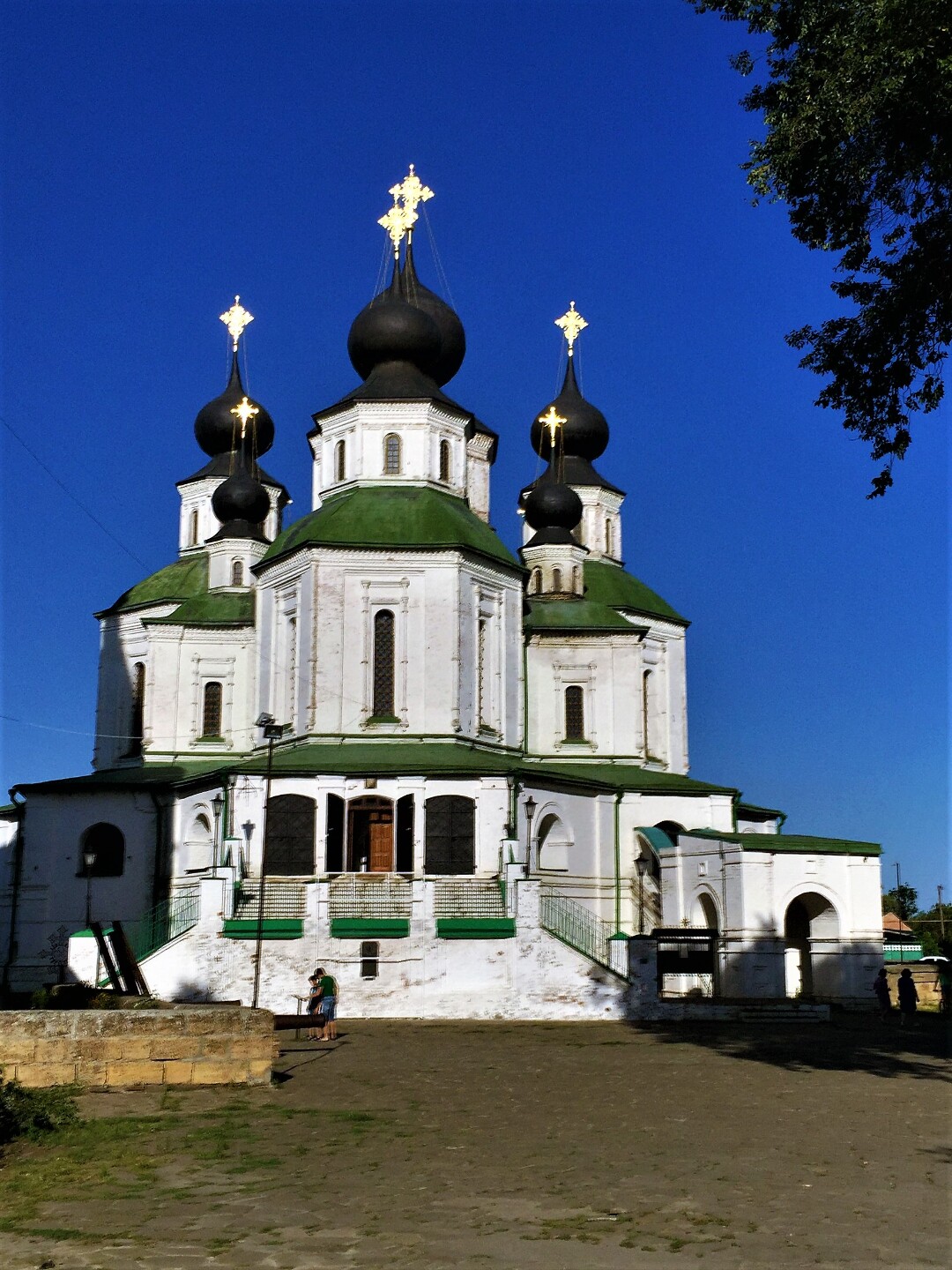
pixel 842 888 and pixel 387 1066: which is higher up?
pixel 842 888

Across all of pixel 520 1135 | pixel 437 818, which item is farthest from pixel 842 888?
pixel 520 1135

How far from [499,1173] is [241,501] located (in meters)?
30.3

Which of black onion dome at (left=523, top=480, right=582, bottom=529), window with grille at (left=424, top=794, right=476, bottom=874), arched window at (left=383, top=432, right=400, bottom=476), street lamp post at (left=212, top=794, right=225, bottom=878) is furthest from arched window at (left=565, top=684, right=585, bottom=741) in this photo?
street lamp post at (left=212, top=794, right=225, bottom=878)

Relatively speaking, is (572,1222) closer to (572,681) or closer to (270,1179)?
(270,1179)

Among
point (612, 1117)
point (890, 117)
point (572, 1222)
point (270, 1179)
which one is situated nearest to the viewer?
point (572, 1222)

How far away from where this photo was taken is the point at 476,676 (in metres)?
32.5

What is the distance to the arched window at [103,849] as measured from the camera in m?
33.8

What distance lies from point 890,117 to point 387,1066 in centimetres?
1202

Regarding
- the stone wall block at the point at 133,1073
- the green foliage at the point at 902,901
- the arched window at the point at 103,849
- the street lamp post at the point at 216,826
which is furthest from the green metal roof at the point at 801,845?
the green foliage at the point at 902,901

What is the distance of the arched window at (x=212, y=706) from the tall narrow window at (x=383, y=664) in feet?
22.7

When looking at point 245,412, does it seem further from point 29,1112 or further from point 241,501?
point 29,1112

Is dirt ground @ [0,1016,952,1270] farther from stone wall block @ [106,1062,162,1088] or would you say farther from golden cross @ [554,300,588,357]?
golden cross @ [554,300,588,357]

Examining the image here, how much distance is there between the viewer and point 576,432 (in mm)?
44500

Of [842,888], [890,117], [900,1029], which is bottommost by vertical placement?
[900,1029]
